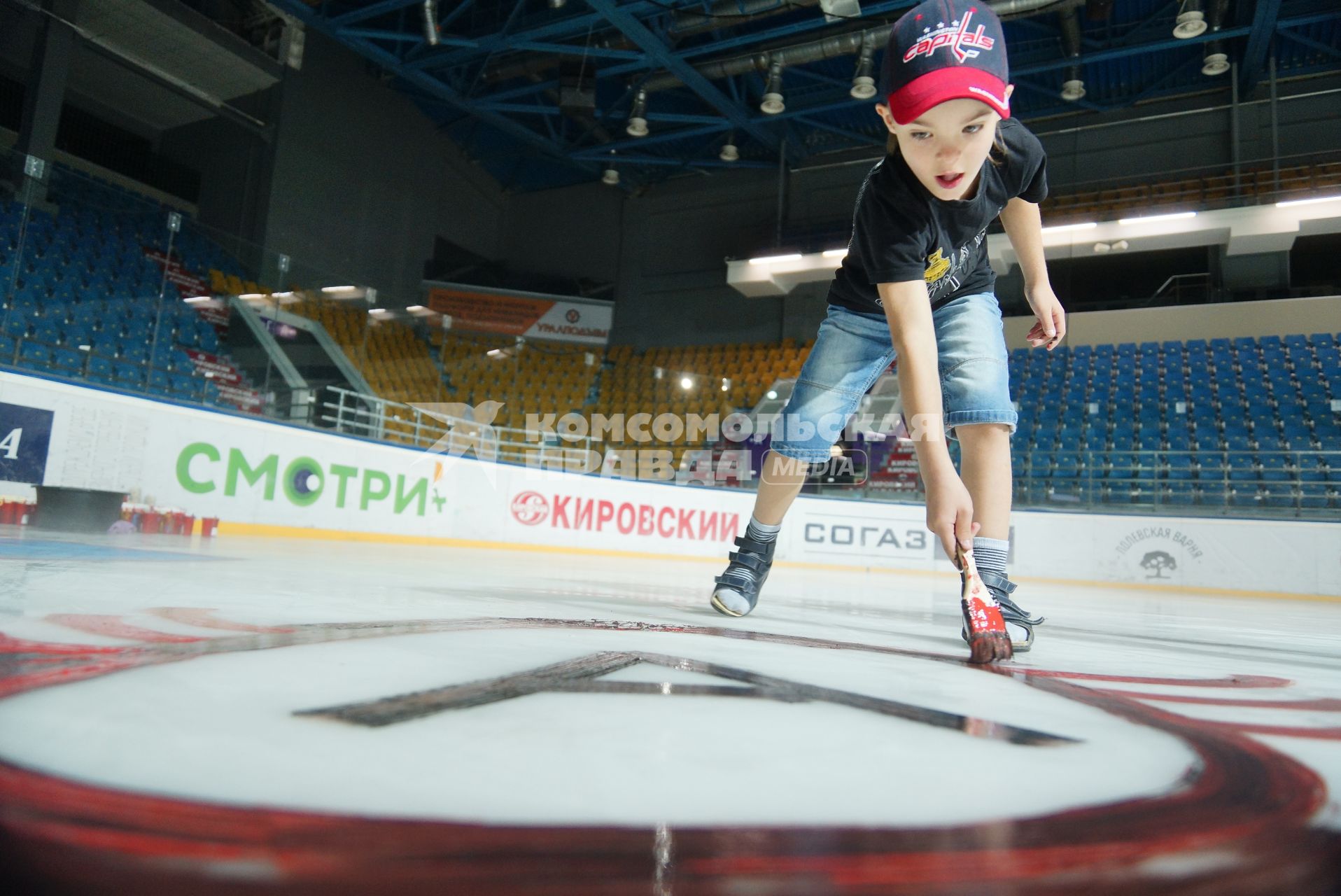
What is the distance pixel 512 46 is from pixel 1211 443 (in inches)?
425

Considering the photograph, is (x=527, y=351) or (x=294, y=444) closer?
(x=294, y=444)

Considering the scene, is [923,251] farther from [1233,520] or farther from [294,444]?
[1233,520]

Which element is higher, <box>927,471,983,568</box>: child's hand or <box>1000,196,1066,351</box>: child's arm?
<box>1000,196,1066,351</box>: child's arm

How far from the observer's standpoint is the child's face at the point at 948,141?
128 centimetres

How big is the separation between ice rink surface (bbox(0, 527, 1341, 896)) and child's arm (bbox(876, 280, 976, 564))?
0.21 metres

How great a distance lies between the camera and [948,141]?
1309 millimetres

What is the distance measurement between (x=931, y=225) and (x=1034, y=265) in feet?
1.49

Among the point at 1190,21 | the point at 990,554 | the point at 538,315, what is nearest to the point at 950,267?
the point at 990,554

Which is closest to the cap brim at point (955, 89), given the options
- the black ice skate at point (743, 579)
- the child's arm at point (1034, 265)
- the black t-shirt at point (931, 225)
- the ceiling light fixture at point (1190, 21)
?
the black t-shirt at point (931, 225)

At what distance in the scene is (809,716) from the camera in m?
0.65

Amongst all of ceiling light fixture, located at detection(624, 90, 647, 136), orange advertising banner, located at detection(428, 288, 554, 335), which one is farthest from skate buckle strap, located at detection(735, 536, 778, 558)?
orange advertising banner, located at detection(428, 288, 554, 335)

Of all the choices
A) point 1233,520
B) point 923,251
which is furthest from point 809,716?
point 1233,520

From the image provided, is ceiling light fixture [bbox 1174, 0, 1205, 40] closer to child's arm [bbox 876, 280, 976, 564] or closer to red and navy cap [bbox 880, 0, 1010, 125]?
red and navy cap [bbox 880, 0, 1010, 125]

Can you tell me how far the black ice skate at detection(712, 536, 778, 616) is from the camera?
1.86 m
